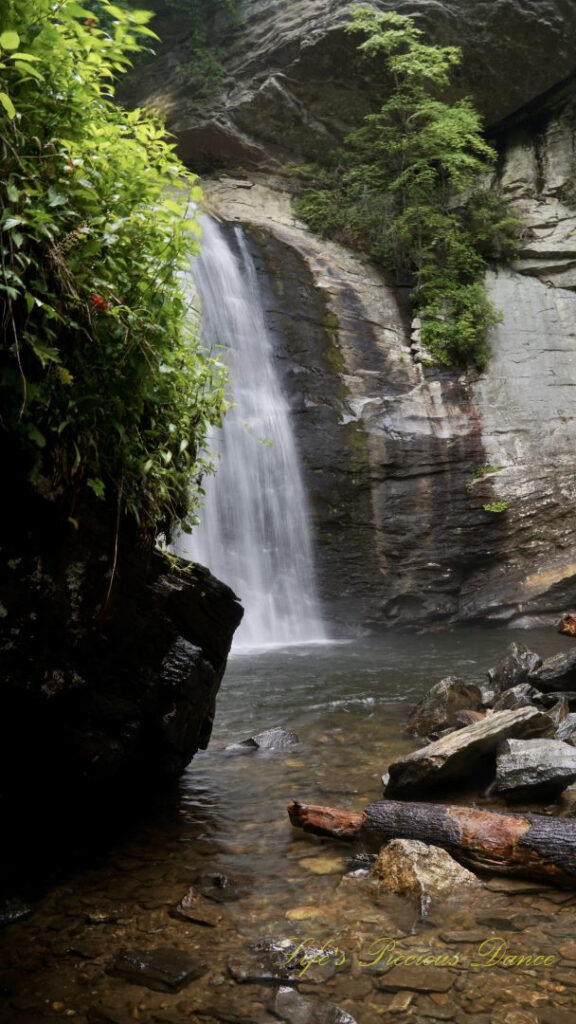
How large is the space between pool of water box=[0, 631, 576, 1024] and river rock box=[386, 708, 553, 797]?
32 centimetres

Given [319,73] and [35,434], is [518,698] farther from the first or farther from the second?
[319,73]

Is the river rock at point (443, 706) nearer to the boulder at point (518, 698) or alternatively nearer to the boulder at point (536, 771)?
the boulder at point (518, 698)

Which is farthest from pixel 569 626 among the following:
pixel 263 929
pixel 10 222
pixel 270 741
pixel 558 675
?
pixel 10 222

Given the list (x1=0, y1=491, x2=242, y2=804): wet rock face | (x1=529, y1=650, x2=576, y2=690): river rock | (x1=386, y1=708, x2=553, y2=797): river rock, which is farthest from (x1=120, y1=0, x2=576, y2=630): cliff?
(x1=0, y1=491, x2=242, y2=804): wet rock face

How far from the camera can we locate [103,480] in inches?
129

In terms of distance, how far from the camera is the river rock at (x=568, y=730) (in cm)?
498

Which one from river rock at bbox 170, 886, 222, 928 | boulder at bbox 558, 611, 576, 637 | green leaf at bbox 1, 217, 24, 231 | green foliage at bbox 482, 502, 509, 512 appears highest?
green leaf at bbox 1, 217, 24, 231

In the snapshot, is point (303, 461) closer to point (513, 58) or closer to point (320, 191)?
point (320, 191)

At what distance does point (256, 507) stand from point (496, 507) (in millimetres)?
4684

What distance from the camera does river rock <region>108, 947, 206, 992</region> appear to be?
250cm

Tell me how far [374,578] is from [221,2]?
15.5 metres

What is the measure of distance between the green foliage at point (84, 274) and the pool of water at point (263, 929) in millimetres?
1759

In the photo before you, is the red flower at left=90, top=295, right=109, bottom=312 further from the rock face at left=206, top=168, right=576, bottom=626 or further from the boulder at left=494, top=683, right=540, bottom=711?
the rock face at left=206, top=168, right=576, bottom=626

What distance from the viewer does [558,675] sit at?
6453mm
